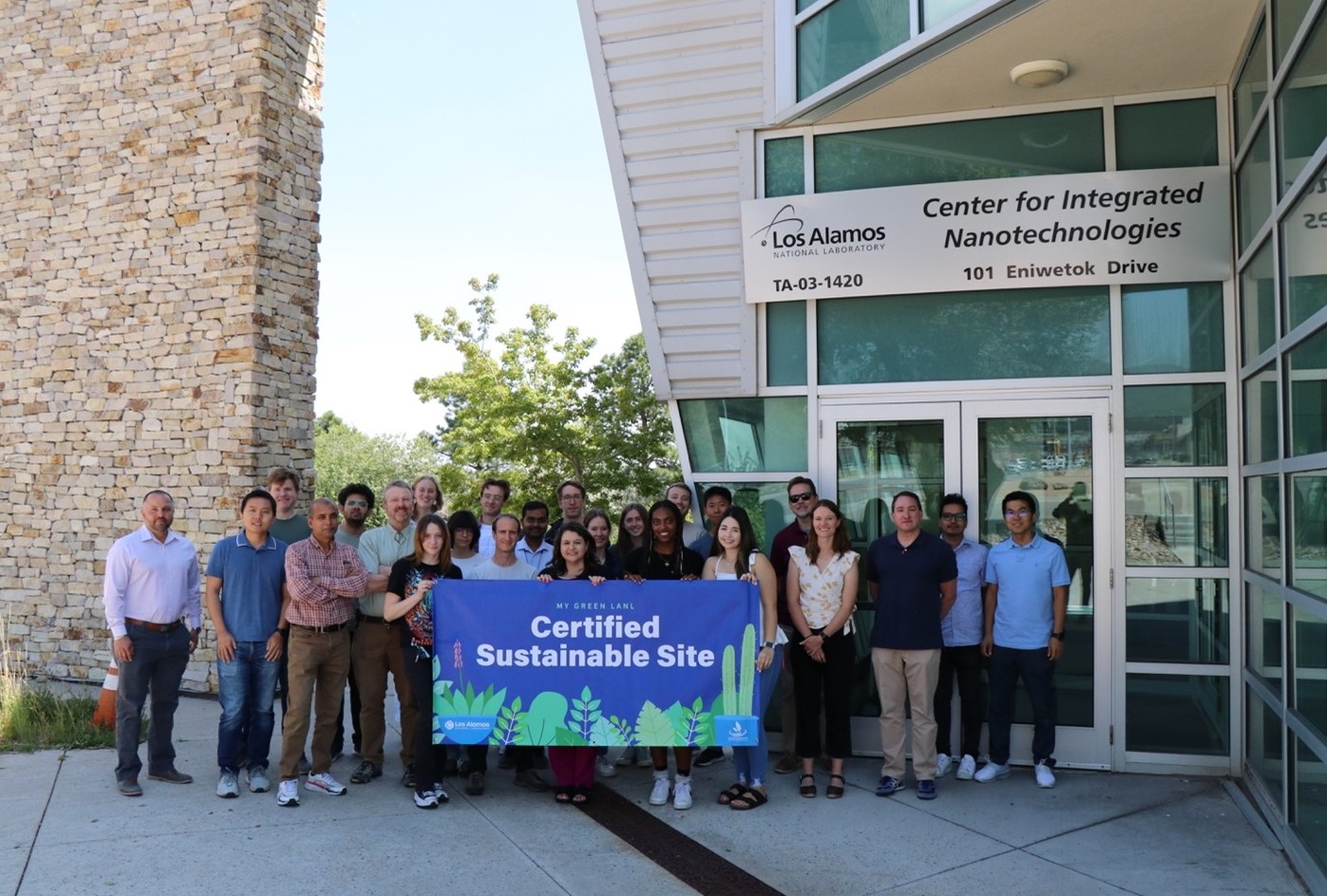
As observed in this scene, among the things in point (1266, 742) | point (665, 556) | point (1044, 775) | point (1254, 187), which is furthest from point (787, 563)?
point (1254, 187)

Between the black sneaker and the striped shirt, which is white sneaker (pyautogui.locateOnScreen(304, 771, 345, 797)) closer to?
the striped shirt

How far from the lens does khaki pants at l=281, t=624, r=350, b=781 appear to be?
6410mm

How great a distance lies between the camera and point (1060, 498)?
7.28m

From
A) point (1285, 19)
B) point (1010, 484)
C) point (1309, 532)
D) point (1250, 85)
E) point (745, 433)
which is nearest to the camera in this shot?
point (1309, 532)

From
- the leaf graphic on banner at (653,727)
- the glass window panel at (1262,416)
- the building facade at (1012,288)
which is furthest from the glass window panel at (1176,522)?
the leaf graphic on banner at (653,727)

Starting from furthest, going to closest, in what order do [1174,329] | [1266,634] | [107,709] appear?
[107,709] < [1174,329] < [1266,634]

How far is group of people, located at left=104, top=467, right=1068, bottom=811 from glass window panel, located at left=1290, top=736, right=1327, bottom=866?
1.78 metres

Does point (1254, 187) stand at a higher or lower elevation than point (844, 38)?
lower

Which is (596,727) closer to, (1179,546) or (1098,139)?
(1179,546)

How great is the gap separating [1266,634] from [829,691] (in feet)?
8.30

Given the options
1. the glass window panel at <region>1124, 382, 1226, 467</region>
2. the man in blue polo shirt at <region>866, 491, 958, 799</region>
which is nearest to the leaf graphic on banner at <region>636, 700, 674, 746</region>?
the man in blue polo shirt at <region>866, 491, 958, 799</region>

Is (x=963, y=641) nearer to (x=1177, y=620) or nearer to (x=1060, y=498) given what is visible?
(x=1060, y=498)

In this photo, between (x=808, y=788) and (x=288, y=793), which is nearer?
(x=288, y=793)

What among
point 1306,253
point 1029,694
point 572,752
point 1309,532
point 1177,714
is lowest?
point 572,752
